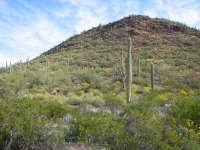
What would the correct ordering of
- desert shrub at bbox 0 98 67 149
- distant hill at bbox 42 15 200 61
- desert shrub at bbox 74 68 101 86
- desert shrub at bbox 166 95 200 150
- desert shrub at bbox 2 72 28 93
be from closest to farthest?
1. desert shrub at bbox 0 98 67 149
2. desert shrub at bbox 166 95 200 150
3. desert shrub at bbox 2 72 28 93
4. desert shrub at bbox 74 68 101 86
5. distant hill at bbox 42 15 200 61

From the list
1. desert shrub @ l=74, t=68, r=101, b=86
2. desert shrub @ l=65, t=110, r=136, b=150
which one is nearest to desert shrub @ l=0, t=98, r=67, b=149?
desert shrub @ l=65, t=110, r=136, b=150

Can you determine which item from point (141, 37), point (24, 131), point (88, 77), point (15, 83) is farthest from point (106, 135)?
point (141, 37)

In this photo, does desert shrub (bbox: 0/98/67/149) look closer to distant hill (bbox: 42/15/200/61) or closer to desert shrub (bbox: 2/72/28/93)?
desert shrub (bbox: 2/72/28/93)

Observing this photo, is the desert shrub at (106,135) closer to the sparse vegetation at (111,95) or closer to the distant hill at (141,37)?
the sparse vegetation at (111,95)

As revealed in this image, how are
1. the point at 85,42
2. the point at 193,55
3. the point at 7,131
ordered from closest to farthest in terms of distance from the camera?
the point at 7,131 < the point at 193,55 < the point at 85,42

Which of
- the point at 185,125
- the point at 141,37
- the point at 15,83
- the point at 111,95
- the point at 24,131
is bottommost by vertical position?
the point at 185,125

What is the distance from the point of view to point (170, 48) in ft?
125

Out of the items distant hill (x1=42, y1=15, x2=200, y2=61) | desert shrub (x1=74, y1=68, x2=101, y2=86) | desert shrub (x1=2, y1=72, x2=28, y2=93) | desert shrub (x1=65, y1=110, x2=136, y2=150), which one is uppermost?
distant hill (x1=42, y1=15, x2=200, y2=61)

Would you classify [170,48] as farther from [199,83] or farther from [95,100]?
[95,100]

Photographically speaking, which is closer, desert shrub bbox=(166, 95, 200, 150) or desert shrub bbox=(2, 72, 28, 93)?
desert shrub bbox=(166, 95, 200, 150)

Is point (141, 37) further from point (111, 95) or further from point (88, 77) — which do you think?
point (111, 95)

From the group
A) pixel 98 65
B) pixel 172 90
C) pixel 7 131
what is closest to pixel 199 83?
pixel 172 90

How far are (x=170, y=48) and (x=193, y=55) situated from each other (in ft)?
15.3

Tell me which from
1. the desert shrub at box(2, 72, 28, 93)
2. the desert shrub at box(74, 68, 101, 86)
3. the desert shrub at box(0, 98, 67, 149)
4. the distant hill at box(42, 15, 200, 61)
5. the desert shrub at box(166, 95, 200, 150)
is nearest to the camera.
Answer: the desert shrub at box(0, 98, 67, 149)
